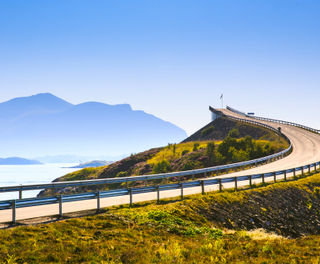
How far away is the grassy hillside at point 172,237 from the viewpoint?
8.80 m

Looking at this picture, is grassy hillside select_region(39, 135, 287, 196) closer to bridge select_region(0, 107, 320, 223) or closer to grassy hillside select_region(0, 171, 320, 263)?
bridge select_region(0, 107, 320, 223)

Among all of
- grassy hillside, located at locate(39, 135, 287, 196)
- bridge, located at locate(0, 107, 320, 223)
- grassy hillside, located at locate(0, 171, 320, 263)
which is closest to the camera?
grassy hillside, located at locate(0, 171, 320, 263)

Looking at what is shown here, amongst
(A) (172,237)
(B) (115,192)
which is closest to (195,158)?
(B) (115,192)

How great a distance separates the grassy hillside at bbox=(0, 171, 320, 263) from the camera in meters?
8.80

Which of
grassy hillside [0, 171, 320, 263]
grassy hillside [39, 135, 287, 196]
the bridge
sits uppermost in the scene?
grassy hillside [39, 135, 287, 196]

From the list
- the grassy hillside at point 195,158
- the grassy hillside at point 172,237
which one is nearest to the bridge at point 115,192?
the grassy hillside at point 172,237

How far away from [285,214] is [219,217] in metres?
5.28

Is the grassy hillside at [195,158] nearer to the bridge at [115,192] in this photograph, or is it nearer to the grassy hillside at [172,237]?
the bridge at [115,192]

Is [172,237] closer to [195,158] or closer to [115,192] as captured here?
[115,192]

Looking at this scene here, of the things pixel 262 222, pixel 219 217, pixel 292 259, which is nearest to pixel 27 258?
pixel 292 259

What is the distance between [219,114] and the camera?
128 meters

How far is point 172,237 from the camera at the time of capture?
36.8 feet

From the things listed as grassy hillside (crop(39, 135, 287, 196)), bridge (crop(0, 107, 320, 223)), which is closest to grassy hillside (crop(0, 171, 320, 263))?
bridge (crop(0, 107, 320, 223))

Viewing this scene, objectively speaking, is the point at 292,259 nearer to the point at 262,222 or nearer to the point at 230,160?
the point at 262,222
